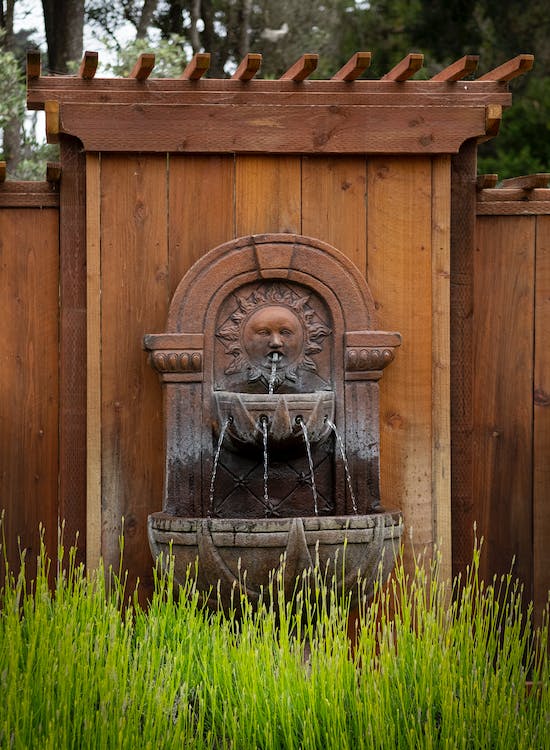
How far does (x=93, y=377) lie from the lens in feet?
16.4

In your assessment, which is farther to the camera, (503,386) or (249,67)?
(503,386)

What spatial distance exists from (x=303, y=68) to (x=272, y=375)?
113cm

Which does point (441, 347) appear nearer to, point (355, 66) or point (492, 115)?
point (492, 115)

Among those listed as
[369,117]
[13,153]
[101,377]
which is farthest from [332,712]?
[13,153]

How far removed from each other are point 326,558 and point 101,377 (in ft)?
3.85

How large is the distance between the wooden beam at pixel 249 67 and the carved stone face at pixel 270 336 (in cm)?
86

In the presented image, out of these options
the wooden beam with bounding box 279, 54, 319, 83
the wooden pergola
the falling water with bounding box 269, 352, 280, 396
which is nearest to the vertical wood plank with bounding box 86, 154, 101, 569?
the wooden pergola

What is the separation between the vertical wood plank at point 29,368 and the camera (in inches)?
205

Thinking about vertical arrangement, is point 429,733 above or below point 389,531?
below

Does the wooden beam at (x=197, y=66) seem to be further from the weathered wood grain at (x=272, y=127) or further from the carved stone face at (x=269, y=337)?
the carved stone face at (x=269, y=337)

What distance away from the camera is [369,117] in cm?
509

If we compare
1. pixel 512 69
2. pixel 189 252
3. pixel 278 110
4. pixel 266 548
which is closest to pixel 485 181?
pixel 512 69

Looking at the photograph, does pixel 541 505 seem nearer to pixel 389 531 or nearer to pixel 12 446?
pixel 389 531

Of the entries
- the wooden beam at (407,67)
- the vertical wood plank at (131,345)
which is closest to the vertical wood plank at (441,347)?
the wooden beam at (407,67)
